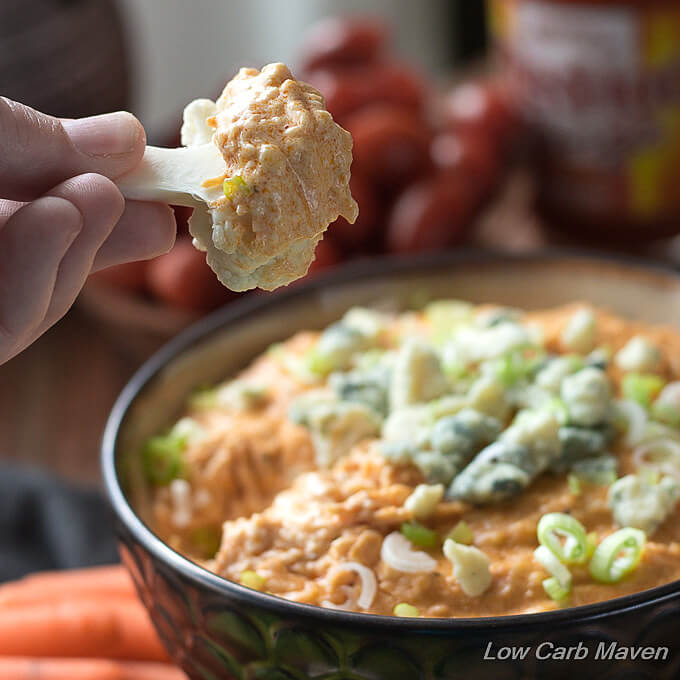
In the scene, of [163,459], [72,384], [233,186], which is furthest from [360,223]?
[233,186]

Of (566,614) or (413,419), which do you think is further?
(413,419)

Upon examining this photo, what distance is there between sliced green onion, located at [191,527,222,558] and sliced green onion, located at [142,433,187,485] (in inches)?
3.5

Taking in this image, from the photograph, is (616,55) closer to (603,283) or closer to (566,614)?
(603,283)

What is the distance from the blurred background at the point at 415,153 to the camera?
7.42 ft

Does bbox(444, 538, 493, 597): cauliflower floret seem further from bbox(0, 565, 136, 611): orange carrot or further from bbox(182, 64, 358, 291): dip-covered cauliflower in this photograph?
bbox(0, 565, 136, 611): orange carrot

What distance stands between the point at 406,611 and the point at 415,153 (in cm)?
149

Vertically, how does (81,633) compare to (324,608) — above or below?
below

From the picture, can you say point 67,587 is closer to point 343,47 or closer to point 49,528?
point 49,528

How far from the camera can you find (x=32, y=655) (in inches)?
61.2

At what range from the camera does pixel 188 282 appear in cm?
218

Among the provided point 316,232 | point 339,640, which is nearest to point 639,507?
point 339,640

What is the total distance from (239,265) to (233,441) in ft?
1.54

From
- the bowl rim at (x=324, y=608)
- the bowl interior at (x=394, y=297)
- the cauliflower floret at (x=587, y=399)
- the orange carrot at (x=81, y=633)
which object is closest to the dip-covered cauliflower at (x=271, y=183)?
the bowl rim at (x=324, y=608)

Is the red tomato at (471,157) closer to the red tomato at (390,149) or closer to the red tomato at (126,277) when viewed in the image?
the red tomato at (390,149)
